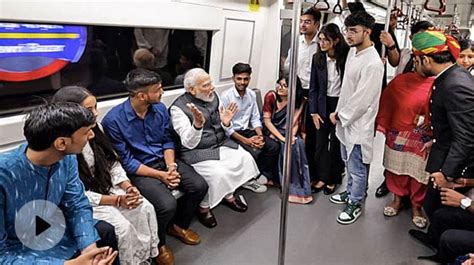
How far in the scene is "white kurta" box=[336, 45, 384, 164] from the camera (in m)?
2.70

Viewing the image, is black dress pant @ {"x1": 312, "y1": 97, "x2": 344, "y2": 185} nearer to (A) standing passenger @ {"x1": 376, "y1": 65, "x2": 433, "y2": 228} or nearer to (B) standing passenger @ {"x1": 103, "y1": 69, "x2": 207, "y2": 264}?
(A) standing passenger @ {"x1": 376, "y1": 65, "x2": 433, "y2": 228}

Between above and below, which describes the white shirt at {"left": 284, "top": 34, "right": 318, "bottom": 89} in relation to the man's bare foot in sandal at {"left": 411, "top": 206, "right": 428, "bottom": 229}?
above

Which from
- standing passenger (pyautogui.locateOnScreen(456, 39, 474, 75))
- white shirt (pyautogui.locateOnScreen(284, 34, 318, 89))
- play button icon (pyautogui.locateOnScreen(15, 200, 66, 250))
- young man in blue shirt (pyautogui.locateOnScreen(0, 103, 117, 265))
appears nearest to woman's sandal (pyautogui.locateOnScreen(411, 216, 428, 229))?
standing passenger (pyautogui.locateOnScreen(456, 39, 474, 75))

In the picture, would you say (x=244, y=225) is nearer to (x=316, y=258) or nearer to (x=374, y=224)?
(x=316, y=258)

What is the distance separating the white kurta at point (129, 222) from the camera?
192 cm

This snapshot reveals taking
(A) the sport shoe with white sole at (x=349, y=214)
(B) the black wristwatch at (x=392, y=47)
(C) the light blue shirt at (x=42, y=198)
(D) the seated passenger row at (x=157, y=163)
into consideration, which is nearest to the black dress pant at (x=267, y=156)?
(D) the seated passenger row at (x=157, y=163)

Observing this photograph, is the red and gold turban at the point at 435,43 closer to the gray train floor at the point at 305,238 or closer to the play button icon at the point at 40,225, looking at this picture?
the gray train floor at the point at 305,238

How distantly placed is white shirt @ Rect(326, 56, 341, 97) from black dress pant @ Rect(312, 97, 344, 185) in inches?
1.9

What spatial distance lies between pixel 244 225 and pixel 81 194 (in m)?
1.43

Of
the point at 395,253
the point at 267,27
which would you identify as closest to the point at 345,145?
the point at 395,253

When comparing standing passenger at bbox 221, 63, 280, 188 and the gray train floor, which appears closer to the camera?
the gray train floor

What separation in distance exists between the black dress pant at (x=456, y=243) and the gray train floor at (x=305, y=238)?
0.97 ft

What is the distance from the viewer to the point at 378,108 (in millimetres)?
2877

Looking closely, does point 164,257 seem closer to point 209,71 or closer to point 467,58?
point 209,71
